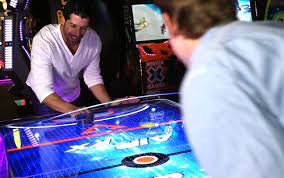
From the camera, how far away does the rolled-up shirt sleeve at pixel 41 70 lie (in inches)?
102

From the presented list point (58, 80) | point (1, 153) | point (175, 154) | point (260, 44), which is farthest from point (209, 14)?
point (58, 80)

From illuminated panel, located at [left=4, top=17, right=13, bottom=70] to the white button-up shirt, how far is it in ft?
4.76

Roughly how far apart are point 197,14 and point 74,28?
208 centimetres

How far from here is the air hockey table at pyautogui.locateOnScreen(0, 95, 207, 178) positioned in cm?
134

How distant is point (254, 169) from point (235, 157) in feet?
0.12

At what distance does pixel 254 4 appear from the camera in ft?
18.6

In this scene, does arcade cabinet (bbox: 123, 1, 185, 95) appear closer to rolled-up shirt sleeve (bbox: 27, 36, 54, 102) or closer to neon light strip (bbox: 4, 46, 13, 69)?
neon light strip (bbox: 4, 46, 13, 69)

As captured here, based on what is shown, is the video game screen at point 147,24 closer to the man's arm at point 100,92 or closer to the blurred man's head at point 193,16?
the man's arm at point 100,92

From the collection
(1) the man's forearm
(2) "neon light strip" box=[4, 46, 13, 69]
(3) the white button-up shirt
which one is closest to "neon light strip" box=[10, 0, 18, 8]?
(2) "neon light strip" box=[4, 46, 13, 69]

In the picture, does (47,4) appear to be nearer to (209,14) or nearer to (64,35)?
(64,35)

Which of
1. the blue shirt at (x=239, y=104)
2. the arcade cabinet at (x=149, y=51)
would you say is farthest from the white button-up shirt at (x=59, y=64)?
the blue shirt at (x=239, y=104)

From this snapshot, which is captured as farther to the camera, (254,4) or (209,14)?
(254,4)

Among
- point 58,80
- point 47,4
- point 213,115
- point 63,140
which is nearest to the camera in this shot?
point 213,115

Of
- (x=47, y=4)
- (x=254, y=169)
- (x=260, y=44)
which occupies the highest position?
(x=47, y=4)
